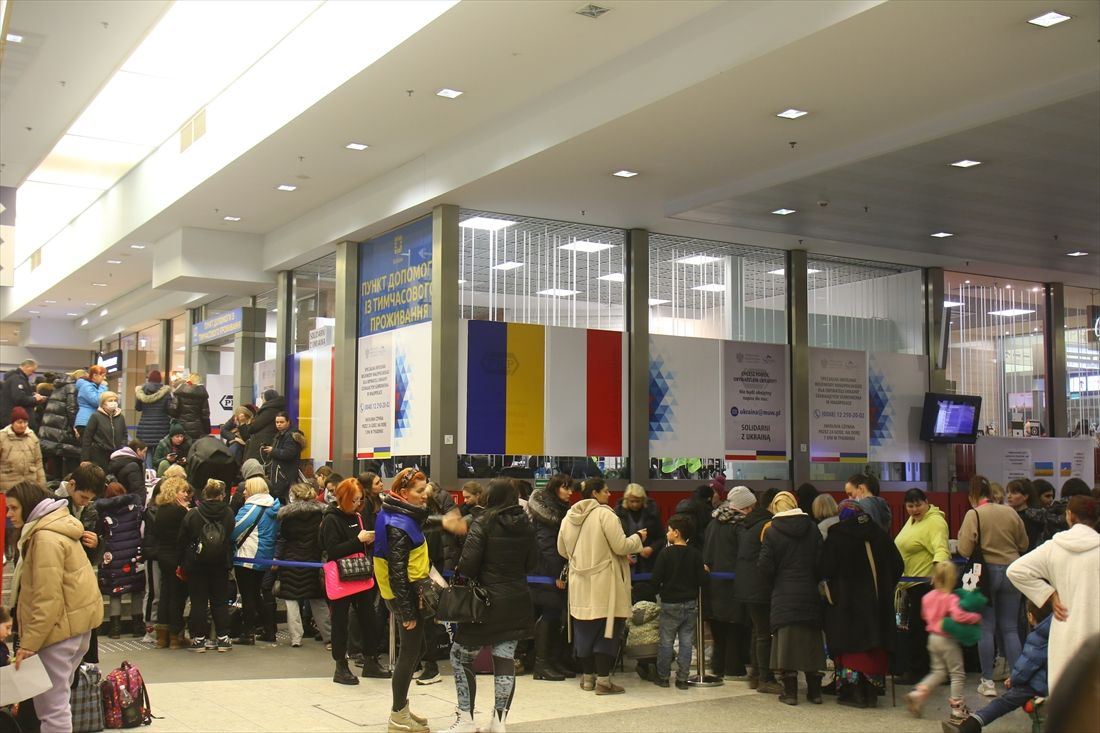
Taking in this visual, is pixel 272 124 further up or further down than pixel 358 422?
further up

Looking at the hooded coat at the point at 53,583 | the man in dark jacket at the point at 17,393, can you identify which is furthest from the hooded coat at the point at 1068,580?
the man in dark jacket at the point at 17,393

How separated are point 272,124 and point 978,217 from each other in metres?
8.63

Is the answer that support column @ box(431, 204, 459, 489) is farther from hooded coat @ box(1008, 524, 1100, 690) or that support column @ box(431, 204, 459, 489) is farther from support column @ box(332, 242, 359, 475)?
hooded coat @ box(1008, 524, 1100, 690)

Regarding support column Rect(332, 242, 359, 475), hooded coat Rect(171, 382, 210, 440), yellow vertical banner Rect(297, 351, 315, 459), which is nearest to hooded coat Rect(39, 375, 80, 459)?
hooded coat Rect(171, 382, 210, 440)

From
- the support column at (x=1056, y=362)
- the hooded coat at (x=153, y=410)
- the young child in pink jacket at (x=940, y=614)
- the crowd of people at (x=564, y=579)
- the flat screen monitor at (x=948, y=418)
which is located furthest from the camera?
the support column at (x=1056, y=362)

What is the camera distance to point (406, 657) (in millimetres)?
6859

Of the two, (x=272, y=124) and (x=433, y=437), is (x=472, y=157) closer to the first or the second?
(x=272, y=124)

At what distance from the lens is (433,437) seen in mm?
13367

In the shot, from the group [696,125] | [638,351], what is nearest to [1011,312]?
[638,351]

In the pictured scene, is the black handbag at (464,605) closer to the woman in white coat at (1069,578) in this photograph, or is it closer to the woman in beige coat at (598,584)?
the woman in beige coat at (598,584)

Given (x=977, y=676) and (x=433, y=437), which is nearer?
(x=977, y=676)

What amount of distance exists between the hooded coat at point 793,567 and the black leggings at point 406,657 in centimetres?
283

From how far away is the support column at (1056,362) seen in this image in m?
18.4

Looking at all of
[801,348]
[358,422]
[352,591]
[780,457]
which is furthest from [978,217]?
[352,591]
